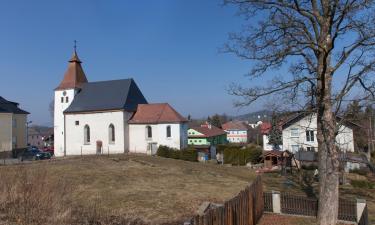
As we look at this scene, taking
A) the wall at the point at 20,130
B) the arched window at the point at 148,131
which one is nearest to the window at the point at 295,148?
the arched window at the point at 148,131

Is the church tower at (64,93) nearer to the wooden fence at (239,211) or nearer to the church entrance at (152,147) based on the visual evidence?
the church entrance at (152,147)

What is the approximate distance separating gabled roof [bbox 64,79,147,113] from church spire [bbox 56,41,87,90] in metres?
1.36

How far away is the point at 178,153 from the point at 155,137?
4557 millimetres

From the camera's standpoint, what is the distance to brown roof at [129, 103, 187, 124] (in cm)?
4953

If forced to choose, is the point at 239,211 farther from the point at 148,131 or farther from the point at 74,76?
the point at 74,76

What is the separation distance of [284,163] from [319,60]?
2915 centimetres

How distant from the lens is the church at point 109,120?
4981cm

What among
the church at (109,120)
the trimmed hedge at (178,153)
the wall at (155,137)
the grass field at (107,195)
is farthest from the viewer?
the church at (109,120)

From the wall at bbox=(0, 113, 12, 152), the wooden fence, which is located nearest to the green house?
the wall at bbox=(0, 113, 12, 152)

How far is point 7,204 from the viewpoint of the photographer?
1002 centimetres

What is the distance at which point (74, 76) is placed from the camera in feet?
188

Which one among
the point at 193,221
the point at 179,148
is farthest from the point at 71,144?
the point at 193,221

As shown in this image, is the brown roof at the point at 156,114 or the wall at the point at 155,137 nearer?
the wall at the point at 155,137

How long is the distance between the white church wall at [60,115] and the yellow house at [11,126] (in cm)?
540
